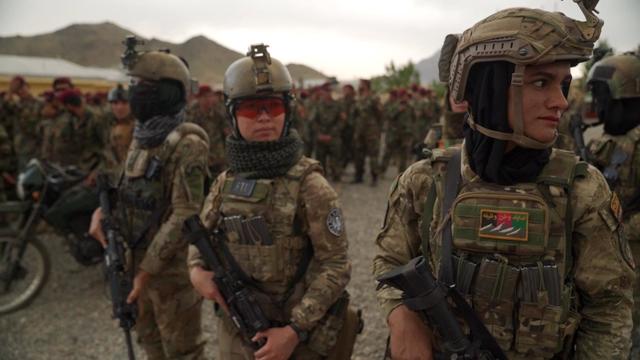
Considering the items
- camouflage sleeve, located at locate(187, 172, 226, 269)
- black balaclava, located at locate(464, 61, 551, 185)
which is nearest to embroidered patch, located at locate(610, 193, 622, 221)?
black balaclava, located at locate(464, 61, 551, 185)

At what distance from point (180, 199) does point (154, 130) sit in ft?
1.76

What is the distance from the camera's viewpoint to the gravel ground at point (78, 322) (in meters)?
4.31

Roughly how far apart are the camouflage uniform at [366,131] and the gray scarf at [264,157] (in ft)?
32.5

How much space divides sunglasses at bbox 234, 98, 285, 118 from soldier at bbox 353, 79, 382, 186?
385 inches

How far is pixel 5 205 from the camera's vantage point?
5371 millimetres

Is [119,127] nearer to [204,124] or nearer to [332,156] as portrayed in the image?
[204,124]

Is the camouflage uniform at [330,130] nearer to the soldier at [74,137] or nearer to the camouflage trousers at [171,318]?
the soldier at [74,137]

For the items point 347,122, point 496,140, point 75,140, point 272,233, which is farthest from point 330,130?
point 496,140

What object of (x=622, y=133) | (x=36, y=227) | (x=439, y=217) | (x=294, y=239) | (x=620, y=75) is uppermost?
(x=620, y=75)

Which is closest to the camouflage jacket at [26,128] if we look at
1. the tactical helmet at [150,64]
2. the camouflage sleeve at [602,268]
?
the tactical helmet at [150,64]

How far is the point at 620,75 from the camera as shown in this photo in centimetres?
329

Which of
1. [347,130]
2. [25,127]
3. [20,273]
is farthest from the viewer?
[347,130]

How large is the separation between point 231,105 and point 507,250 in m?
1.54

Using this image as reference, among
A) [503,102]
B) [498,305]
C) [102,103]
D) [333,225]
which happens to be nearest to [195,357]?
[333,225]
